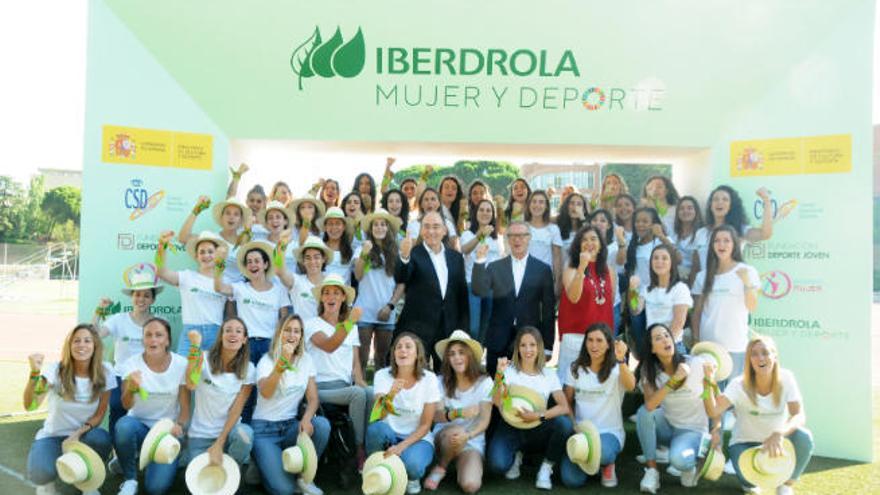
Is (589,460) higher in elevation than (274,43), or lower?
lower

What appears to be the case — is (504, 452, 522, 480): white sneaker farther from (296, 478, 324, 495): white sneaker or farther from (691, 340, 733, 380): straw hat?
(691, 340, 733, 380): straw hat

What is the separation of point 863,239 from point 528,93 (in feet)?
10.5

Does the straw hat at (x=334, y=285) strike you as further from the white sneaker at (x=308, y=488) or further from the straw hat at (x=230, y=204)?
the white sneaker at (x=308, y=488)

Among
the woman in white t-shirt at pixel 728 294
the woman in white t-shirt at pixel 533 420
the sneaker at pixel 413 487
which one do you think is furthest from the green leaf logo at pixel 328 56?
the sneaker at pixel 413 487

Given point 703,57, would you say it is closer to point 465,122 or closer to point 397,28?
point 465,122

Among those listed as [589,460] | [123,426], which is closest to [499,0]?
[589,460]

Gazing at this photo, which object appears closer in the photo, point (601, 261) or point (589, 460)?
point (589, 460)

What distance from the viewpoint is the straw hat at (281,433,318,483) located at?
4.68 metres

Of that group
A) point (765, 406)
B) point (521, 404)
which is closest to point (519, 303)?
point (521, 404)

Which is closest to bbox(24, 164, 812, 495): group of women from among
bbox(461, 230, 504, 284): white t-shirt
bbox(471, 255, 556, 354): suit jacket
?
bbox(471, 255, 556, 354): suit jacket

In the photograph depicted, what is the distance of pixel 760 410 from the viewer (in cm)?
502

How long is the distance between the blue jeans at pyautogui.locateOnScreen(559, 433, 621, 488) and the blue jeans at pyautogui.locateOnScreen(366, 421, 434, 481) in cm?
98

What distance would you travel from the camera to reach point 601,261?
5.73 m

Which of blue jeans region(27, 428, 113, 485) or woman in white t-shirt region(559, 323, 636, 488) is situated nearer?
blue jeans region(27, 428, 113, 485)
